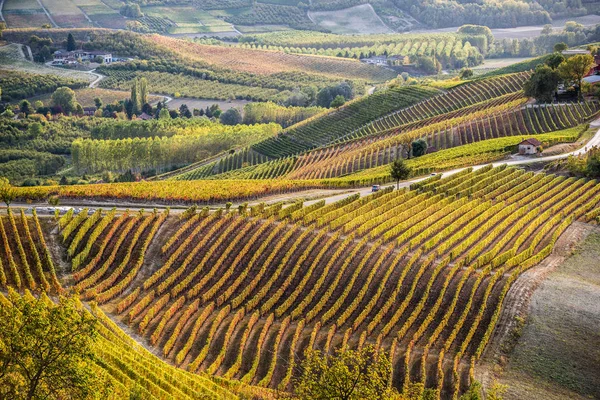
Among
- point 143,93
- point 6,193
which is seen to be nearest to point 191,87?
point 143,93

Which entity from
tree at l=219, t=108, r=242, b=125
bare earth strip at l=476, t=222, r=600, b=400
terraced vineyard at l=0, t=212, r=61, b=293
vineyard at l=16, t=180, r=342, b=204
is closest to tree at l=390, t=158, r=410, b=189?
vineyard at l=16, t=180, r=342, b=204

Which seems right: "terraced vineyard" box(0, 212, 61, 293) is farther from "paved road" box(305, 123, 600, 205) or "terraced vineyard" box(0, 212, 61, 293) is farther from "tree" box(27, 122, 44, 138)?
"tree" box(27, 122, 44, 138)

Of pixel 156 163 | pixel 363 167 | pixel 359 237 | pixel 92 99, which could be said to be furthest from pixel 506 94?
pixel 92 99

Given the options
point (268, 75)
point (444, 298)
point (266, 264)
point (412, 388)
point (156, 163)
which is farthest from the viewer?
point (268, 75)

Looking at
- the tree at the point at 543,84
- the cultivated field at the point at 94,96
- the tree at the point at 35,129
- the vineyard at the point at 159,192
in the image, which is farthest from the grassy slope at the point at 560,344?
the cultivated field at the point at 94,96

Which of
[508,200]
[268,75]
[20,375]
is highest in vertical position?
[20,375]

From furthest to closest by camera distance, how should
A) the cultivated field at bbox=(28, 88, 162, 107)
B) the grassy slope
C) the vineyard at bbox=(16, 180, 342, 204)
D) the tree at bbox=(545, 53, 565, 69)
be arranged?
the cultivated field at bbox=(28, 88, 162, 107), the tree at bbox=(545, 53, 565, 69), the vineyard at bbox=(16, 180, 342, 204), the grassy slope

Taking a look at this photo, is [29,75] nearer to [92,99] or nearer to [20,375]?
[92,99]

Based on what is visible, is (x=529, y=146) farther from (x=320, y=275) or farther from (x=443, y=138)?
(x=320, y=275)
